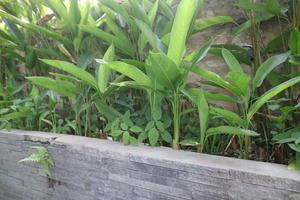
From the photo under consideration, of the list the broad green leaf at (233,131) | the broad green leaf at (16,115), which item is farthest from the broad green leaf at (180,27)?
the broad green leaf at (16,115)

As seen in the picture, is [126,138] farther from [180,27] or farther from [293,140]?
[293,140]

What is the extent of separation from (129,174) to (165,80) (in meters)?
0.34

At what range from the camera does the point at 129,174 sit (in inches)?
41.9

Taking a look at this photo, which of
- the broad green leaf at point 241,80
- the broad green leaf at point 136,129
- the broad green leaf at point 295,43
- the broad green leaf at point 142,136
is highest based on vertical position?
the broad green leaf at point 295,43

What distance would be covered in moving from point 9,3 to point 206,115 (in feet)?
4.83

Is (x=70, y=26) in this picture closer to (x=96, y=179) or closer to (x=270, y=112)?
(x=96, y=179)

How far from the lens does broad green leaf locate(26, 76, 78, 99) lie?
1281 millimetres

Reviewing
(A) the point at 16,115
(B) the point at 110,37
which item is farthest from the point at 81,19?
(A) the point at 16,115

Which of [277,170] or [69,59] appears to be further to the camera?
[69,59]

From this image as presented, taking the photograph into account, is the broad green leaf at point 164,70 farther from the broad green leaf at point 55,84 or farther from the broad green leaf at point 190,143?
the broad green leaf at point 55,84

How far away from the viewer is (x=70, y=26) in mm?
1485

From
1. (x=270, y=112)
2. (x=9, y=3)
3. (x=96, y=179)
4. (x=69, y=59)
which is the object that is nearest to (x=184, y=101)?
(x=270, y=112)

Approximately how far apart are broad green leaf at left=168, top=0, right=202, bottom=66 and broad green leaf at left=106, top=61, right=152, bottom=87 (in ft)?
0.37

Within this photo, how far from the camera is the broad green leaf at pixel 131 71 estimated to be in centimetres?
98
